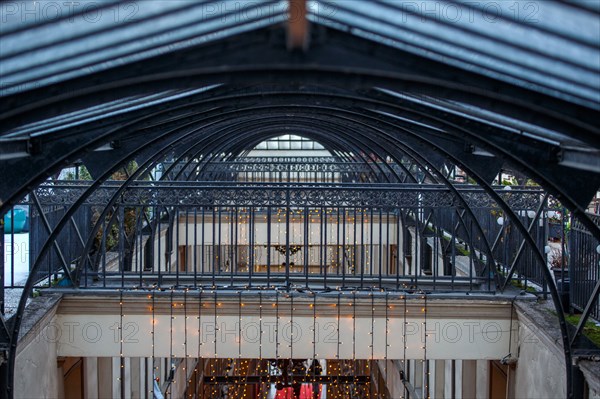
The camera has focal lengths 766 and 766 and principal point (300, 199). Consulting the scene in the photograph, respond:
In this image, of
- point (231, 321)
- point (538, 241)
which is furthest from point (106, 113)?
point (538, 241)

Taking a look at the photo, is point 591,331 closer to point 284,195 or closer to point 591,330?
point 591,330

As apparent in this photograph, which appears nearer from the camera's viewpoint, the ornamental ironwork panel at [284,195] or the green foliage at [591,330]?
the green foliage at [591,330]

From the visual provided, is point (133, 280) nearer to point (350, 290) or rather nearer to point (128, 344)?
point (128, 344)

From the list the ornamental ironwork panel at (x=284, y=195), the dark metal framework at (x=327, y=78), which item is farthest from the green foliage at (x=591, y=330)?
the ornamental ironwork panel at (x=284, y=195)

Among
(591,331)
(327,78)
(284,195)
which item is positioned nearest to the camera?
(327,78)

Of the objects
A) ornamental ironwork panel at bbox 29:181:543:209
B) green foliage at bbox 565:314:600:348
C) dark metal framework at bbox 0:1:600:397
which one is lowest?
green foliage at bbox 565:314:600:348

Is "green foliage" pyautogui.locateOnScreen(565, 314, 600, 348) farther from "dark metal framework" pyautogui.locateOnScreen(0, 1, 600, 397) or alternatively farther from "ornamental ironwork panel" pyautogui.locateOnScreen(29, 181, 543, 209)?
"ornamental ironwork panel" pyautogui.locateOnScreen(29, 181, 543, 209)

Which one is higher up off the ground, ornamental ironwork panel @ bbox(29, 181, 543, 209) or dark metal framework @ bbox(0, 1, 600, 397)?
dark metal framework @ bbox(0, 1, 600, 397)

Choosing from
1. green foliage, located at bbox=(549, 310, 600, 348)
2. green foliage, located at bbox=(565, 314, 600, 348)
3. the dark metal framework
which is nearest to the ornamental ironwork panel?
green foliage, located at bbox=(549, 310, 600, 348)

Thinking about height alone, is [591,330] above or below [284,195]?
below

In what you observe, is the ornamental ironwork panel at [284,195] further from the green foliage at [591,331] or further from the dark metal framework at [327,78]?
the dark metal framework at [327,78]

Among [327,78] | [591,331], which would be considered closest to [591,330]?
[591,331]

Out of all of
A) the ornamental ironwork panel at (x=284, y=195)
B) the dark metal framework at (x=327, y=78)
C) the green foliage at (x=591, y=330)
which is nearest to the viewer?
the dark metal framework at (x=327, y=78)

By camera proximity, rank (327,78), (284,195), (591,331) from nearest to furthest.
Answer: (327,78), (591,331), (284,195)
